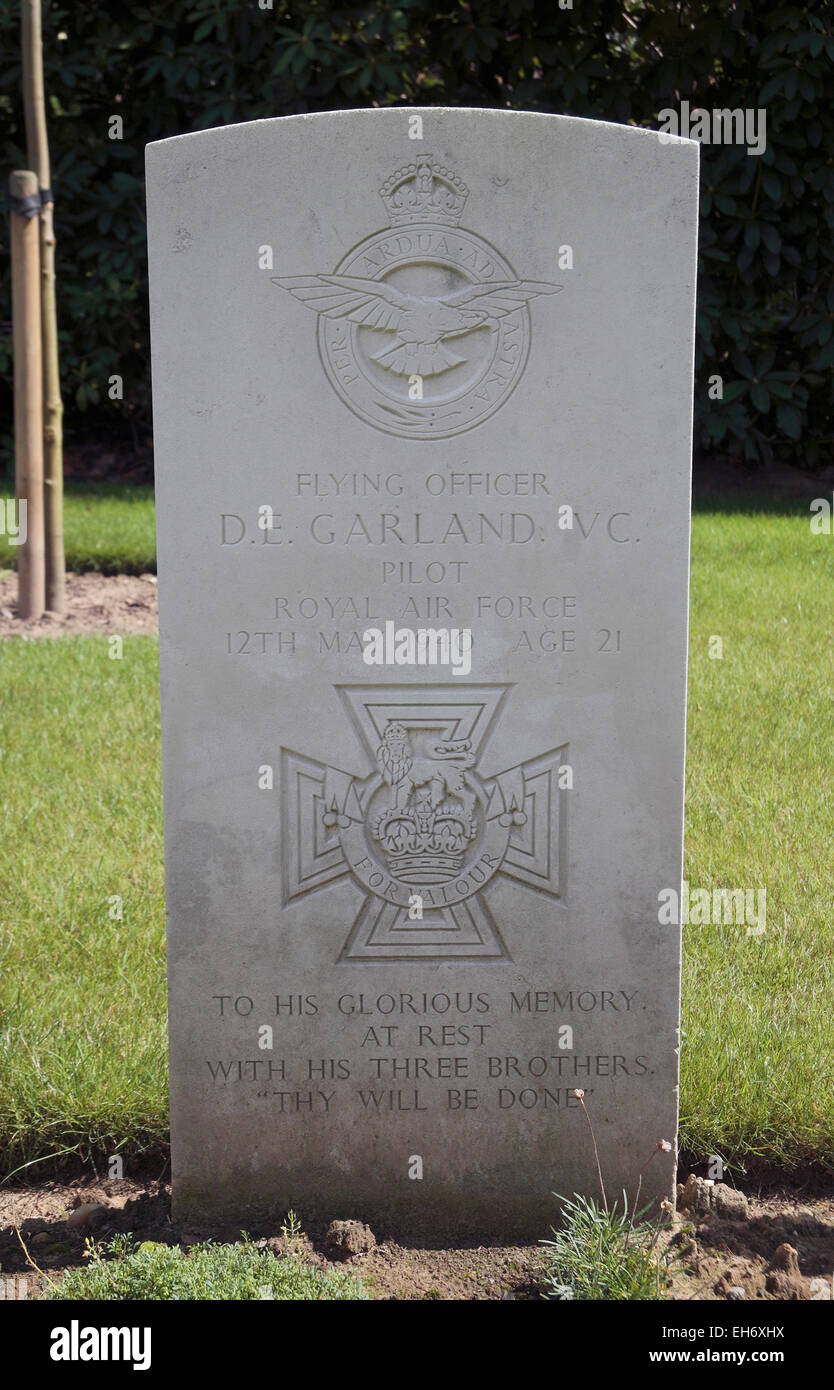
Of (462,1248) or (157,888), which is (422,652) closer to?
(462,1248)

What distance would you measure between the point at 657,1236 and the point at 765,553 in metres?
5.28

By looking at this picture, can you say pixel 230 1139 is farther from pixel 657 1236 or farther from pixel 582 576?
pixel 582 576

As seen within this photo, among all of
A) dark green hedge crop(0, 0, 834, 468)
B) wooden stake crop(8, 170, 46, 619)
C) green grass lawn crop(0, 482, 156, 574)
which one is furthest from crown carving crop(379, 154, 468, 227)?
dark green hedge crop(0, 0, 834, 468)

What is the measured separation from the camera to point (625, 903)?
7.68 feet

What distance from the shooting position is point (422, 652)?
2277 millimetres

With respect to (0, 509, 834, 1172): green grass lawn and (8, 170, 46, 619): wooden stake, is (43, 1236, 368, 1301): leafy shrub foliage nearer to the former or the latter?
(0, 509, 834, 1172): green grass lawn

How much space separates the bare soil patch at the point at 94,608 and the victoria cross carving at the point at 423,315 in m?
3.86

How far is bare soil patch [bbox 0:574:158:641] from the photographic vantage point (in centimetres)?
591

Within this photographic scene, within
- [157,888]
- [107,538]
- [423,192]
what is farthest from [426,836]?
[107,538]

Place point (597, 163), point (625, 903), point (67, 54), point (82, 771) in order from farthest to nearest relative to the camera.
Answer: point (67, 54)
point (82, 771)
point (625, 903)
point (597, 163)

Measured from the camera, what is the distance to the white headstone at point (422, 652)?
2148mm

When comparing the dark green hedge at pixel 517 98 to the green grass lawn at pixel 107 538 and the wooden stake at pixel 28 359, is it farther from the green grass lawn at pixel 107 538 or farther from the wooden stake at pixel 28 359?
the wooden stake at pixel 28 359

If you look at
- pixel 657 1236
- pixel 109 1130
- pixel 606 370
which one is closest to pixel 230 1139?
pixel 109 1130

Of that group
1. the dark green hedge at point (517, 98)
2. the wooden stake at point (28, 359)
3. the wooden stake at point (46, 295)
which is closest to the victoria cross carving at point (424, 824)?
the wooden stake at point (28, 359)
